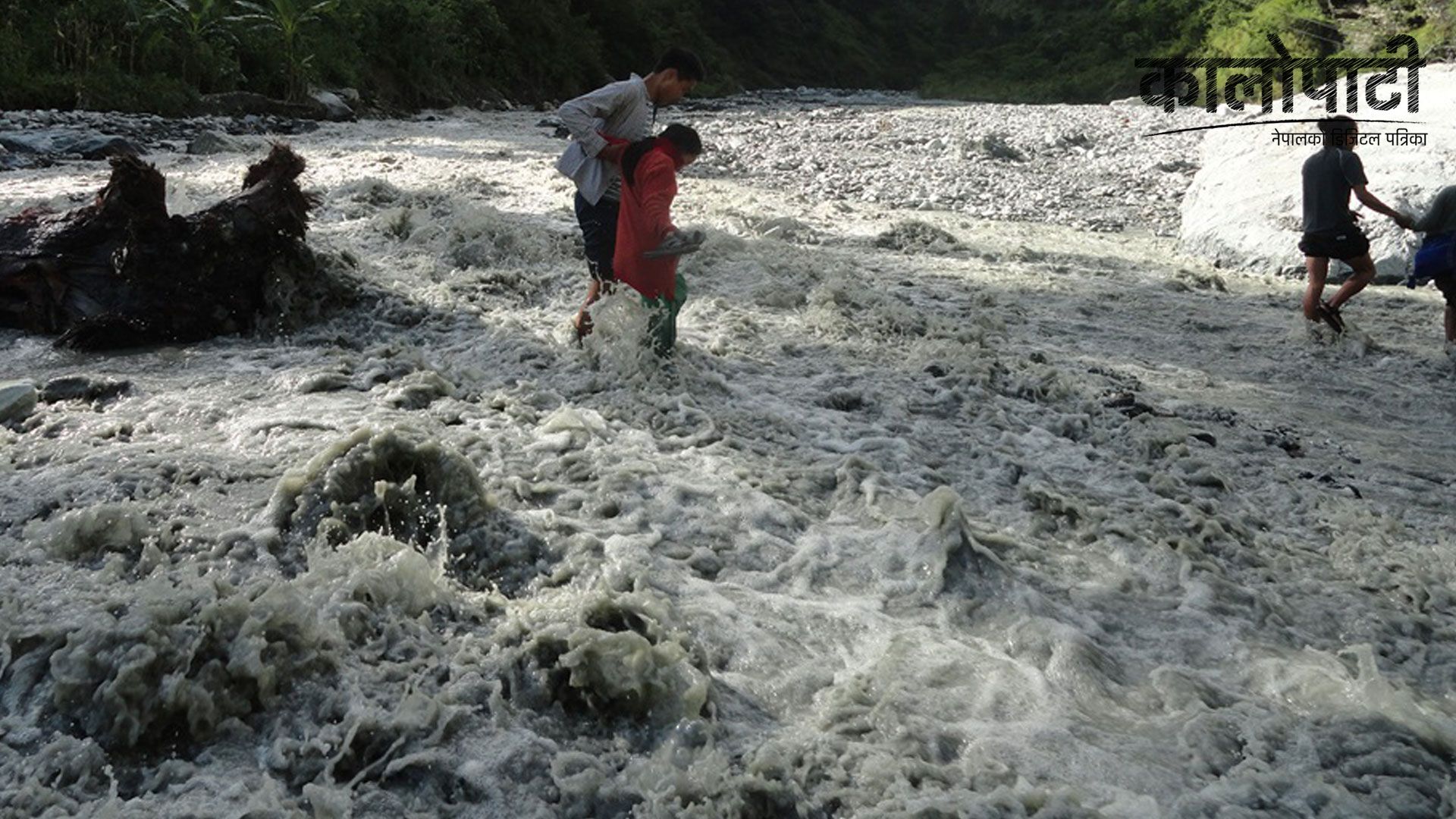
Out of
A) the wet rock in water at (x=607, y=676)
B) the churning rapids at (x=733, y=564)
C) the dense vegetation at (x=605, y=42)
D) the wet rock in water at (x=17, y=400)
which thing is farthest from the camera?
the dense vegetation at (x=605, y=42)

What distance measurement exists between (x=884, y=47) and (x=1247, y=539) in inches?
2409

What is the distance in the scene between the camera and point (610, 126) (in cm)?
576

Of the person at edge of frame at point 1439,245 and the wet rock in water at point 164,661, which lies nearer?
the wet rock in water at point 164,661

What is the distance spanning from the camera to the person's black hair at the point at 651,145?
18.0 ft

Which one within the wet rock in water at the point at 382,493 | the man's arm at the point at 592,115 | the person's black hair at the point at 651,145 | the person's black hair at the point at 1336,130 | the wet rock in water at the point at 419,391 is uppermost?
the man's arm at the point at 592,115

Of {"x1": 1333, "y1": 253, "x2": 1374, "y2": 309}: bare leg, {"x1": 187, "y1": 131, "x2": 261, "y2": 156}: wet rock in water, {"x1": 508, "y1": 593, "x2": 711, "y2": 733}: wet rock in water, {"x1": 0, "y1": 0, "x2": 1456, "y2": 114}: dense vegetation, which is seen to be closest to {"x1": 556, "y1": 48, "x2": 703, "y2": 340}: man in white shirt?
{"x1": 508, "y1": 593, "x2": 711, "y2": 733}: wet rock in water

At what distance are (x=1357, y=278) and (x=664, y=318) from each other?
5.25 meters

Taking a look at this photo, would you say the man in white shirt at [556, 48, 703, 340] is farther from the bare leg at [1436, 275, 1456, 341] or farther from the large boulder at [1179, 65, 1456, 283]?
the large boulder at [1179, 65, 1456, 283]

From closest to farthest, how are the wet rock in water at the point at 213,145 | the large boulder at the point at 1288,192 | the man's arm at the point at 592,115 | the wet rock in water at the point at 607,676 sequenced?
the wet rock in water at the point at 607,676 < the man's arm at the point at 592,115 < the large boulder at the point at 1288,192 < the wet rock in water at the point at 213,145

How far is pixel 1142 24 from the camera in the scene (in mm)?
48000

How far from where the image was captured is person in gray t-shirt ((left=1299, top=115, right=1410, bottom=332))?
7.77 m

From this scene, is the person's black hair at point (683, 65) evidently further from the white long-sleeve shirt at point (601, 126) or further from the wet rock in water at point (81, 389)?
the wet rock in water at point (81, 389)

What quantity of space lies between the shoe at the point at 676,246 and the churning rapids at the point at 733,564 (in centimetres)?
89

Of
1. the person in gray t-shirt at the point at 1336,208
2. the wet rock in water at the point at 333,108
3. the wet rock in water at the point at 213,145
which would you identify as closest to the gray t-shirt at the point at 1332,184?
the person in gray t-shirt at the point at 1336,208
